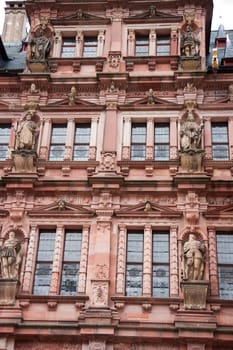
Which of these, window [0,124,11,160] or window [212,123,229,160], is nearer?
window [212,123,229,160]

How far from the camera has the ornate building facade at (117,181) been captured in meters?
16.8

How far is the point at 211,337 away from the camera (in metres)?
16.1

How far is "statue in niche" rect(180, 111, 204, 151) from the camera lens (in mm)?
19359

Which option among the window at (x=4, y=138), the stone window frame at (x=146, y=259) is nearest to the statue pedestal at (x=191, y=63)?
the stone window frame at (x=146, y=259)

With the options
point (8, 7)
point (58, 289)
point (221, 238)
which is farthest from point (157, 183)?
point (8, 7)

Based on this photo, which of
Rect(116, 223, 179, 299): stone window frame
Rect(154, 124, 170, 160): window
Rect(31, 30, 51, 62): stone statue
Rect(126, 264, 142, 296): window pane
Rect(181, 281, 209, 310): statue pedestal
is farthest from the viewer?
Rect(31, 30, 51, 62): stone statue

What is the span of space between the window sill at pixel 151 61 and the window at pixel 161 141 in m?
2.35

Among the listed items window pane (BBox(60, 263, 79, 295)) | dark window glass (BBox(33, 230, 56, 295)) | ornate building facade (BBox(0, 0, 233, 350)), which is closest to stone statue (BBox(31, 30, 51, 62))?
ornate building facade (BBox(0, 0, 233, 350))

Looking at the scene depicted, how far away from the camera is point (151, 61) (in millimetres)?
21641

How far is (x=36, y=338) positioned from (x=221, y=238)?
6158mm

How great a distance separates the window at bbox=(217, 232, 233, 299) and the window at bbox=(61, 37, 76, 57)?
8.94 metres

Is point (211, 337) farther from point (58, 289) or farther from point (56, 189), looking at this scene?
point (56, 189)

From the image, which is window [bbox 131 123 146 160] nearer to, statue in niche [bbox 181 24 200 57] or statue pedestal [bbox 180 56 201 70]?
statue pedestal [bbox 180 56 201 70]

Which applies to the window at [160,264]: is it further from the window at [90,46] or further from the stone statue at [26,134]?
the window at [90,46]
